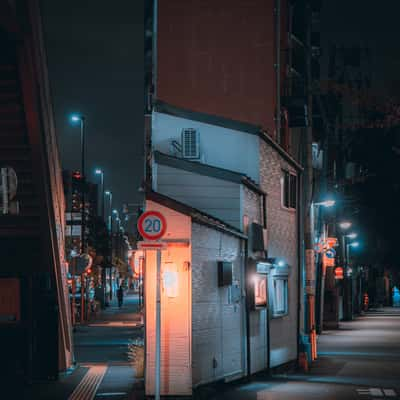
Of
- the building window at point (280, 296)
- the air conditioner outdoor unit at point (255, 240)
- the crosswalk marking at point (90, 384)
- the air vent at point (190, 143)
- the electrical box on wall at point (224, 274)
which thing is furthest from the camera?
the building window at point (280, 296)

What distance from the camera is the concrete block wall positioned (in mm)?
24469

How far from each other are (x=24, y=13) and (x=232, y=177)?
744 cm

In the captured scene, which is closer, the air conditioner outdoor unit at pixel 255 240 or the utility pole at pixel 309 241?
the air conditioner outdoor unit at pixel 255 240

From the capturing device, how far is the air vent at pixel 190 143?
23.5 meters

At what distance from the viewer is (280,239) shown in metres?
26.4

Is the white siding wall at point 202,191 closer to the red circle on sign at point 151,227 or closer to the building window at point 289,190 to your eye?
the building window at point 289,190

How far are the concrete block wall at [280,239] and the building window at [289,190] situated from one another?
0.17 m

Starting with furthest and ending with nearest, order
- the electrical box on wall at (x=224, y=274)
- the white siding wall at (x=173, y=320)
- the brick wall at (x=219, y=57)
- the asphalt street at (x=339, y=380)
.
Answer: the brick wall at (x=219, y=57), the electrical box on wall at (x=224, y=274), the asphalt street at (x=339, y=380), the white siding wall at (x=173, y=320)

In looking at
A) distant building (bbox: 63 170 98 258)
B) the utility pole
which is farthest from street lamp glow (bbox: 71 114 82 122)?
the utility pole

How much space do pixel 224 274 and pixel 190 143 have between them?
531cm

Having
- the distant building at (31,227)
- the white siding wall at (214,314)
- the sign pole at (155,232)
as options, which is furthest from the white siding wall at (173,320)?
the distant building at (31,227)

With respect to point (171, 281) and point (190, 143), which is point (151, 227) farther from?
point (190, 143)

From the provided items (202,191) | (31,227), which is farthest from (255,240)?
(31,227)

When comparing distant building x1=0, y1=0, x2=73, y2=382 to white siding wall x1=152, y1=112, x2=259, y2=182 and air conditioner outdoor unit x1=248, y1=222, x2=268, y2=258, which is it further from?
air conditioner outdoor unit x1=248, y1=222, x2=268, y2=258
